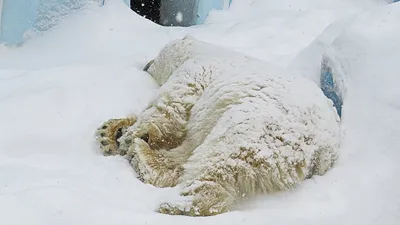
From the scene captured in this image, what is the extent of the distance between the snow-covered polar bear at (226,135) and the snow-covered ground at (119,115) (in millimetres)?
88

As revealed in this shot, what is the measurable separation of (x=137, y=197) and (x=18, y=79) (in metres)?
1.72

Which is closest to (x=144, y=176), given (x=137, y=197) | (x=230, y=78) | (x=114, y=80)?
(x=137, y=197)

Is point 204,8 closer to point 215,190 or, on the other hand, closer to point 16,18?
point 16,18

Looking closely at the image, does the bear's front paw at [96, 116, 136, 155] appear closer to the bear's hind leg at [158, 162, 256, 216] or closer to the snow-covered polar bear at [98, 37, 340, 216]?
the snow-covered polar bear at [98, 37, 340, 216]

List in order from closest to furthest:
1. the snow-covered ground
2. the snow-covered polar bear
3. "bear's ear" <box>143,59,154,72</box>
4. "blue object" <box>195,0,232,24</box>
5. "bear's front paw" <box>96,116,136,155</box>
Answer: the snow-covered ground
the snow-covered polar bear
"bear's front paw" <box>96,116,136,155</box>
"bear's ear" <box>143,59,154,72</box>
"blue object" <box>195,0,232,24</box>

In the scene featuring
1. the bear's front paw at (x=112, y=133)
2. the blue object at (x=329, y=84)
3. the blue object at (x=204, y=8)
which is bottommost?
the blue object at (x=204, y=8)

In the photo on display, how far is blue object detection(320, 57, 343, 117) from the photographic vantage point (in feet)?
11.4

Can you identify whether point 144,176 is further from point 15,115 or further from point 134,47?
point 134,47

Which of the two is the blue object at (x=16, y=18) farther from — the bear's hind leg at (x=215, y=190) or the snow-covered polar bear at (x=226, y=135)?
the bear's hind leg at (x=215, y=190)

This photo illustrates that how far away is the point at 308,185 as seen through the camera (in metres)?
2.77

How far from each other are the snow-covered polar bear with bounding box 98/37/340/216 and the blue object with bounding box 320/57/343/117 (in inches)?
14.2

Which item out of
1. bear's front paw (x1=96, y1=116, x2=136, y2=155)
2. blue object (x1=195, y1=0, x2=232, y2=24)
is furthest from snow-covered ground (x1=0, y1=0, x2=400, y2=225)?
blue object (x1=195, y1=0, x2=232, y2=24)

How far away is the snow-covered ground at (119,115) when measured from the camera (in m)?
2.43

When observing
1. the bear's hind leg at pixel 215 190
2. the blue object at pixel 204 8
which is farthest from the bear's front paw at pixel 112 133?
the blue object at pixel 204 8
